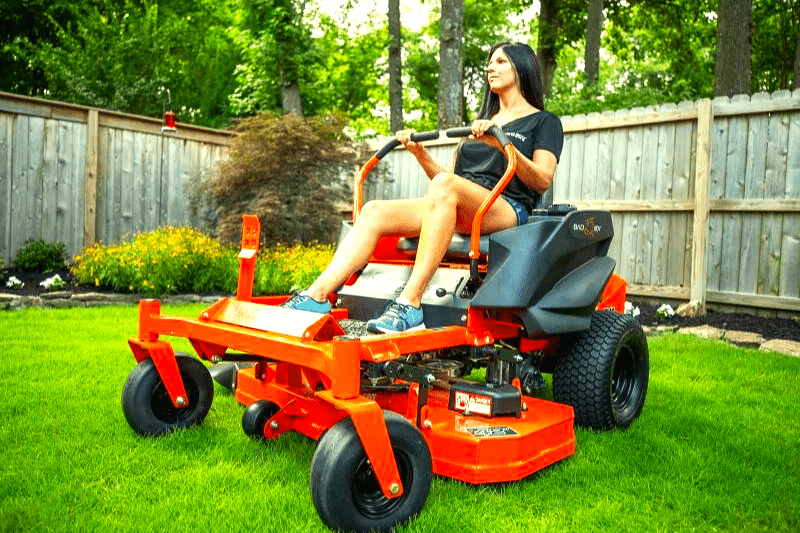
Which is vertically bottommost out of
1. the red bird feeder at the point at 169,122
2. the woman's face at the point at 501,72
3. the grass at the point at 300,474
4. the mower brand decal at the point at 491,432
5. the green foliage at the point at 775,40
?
the grass at the point at 300,474

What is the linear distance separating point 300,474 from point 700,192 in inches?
200

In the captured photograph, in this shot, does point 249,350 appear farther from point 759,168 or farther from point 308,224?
point 308,224

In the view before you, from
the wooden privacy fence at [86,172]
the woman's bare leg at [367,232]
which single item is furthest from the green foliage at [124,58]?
the woman's bare leg at [367,232]

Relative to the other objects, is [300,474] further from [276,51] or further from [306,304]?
[276,51]

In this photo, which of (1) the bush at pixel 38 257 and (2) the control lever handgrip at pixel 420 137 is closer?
(2) the control lever handgrip at pixel 420 137

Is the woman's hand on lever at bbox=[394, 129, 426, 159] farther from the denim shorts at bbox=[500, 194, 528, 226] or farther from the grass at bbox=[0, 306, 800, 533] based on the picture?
the grass at bbox=[0, 306, 800, 533]

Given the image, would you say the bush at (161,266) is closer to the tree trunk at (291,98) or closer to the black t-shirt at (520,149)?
the black t-shirt at (520,149)

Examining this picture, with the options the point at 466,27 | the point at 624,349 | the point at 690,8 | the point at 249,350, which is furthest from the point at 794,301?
the point at 466,27

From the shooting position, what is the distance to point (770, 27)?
16953 millimetres

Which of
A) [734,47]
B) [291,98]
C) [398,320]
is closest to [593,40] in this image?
[734,47]

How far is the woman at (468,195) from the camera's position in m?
2.70

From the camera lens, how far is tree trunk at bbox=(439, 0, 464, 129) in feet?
30.1

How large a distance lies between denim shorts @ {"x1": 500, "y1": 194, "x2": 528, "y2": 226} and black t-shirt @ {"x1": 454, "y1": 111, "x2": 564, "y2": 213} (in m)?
0.04

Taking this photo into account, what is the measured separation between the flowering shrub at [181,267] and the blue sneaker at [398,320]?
4.48m
